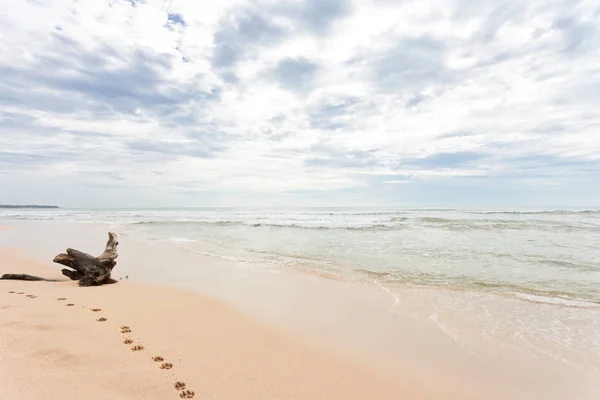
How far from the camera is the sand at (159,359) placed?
3465mm

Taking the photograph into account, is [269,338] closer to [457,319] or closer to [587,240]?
[457,319]

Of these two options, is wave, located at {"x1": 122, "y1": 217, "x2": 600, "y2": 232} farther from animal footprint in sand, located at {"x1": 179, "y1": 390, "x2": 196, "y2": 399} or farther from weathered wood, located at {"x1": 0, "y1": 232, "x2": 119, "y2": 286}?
animal footprint in sand, located at {"x1": 179, "y1": 390, "x2": 196, "y2": 399}

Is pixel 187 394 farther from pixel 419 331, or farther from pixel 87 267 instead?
pixel 87 267

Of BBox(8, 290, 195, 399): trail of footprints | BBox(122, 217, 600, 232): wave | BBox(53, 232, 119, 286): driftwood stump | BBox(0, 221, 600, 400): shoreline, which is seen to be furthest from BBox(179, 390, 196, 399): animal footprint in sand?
BBox(122, 217, 600, 232): wave

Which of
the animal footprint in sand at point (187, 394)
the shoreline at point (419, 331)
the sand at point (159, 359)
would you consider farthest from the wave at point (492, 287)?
the animal footprint in sand at point (187, 394)

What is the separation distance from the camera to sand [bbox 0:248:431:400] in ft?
11.4

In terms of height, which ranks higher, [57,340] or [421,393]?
[57,340]

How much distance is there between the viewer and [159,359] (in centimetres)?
417

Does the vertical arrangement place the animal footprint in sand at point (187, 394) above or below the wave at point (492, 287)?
above

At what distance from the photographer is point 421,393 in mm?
3924

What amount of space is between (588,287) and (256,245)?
44.1ft

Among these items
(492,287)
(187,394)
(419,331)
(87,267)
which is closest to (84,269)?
(87,267)

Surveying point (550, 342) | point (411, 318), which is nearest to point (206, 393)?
point (411, 318)

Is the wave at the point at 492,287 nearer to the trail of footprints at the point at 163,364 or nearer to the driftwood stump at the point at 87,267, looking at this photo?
the trail of footprints at the point at 163,364
